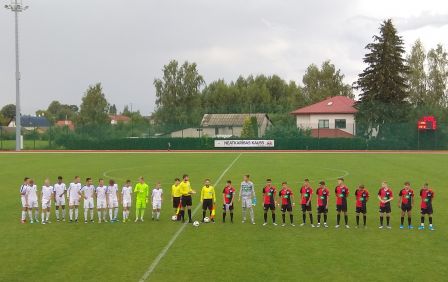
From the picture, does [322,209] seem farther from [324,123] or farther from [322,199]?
[324,123]

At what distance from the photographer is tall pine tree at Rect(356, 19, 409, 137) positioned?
2450 inches

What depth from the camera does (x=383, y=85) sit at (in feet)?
208

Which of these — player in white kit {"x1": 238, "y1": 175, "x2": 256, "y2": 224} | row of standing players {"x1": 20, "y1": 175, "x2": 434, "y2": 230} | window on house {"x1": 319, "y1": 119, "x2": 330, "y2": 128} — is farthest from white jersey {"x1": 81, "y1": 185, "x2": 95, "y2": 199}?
window on house {"x1": 319, "y1": 119, "x2": 330, "y2": 128}

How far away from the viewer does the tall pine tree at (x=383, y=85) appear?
6222 centimetres

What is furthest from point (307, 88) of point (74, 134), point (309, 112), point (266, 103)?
point (74, 134)

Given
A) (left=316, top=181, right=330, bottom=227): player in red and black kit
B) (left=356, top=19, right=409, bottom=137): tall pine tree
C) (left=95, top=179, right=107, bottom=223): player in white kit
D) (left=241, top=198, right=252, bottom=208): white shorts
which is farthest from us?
(left=356, top=19, right=409, bottom=137): tall pine tree

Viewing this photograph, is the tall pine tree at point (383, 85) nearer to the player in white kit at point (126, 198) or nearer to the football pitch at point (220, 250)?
the football pitch at point (220, 250)

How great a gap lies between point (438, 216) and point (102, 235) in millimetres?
12118

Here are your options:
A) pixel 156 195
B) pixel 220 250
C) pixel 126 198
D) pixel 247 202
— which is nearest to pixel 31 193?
pixel 126 198

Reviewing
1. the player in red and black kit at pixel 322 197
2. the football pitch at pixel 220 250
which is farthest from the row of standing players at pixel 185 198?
the football pitch at pixel 220 250

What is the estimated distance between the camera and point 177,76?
313 feet

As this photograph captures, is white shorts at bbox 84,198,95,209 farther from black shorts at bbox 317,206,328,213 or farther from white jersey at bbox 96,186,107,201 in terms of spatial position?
black shorts at bbox 317,206,328,213

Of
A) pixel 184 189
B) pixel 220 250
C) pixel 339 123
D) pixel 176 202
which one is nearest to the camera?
pixel 220 250

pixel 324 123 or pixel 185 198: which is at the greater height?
pixel 324 123
